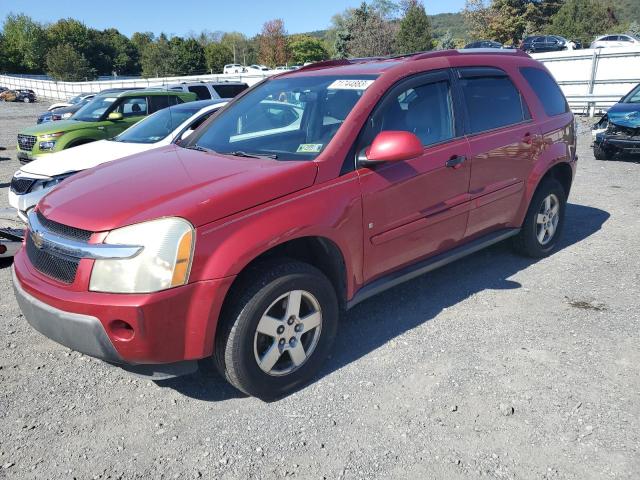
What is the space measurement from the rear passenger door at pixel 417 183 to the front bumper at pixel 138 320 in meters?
1.15

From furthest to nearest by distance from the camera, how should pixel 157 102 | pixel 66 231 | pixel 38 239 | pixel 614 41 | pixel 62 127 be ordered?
pixel 614 41, pixel 157 102, pixel 62 127, pixel 38 239, pixel 66 231

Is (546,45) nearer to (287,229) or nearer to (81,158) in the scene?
(81,158)

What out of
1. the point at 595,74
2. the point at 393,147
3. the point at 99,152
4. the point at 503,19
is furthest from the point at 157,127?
the point at 503,19

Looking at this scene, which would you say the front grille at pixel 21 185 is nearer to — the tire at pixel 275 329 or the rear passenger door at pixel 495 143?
the tire at pixel 275 329

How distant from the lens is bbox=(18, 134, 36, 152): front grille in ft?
33.8

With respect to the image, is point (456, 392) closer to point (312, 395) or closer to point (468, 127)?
point (312, 395)

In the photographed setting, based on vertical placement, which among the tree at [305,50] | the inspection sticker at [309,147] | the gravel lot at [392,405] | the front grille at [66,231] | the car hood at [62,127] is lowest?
the gravel lot at [392,405]

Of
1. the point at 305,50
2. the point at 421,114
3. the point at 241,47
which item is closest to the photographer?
the point at 421,114

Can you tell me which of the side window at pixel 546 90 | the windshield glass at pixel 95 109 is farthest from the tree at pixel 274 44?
the side window at pixel 546 90

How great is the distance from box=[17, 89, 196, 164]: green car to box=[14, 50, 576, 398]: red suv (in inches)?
253

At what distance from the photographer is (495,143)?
13.9 feet

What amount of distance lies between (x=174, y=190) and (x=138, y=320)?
747 mm

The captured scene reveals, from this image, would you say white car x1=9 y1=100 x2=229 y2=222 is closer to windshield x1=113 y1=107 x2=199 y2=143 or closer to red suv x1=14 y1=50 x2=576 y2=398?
windshield x1=113 y1=107 x2=199 y2=143

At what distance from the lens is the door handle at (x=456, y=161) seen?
151 inches
